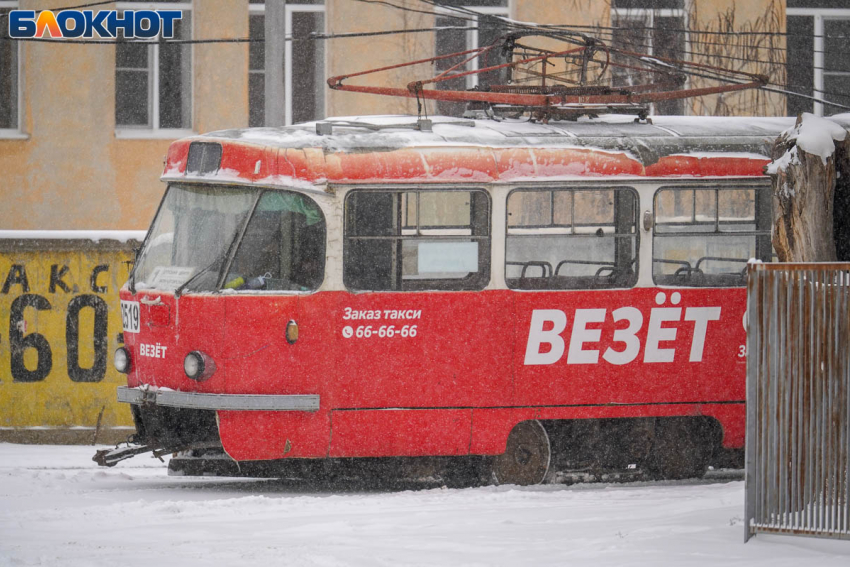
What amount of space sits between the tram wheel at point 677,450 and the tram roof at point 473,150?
6.49ft

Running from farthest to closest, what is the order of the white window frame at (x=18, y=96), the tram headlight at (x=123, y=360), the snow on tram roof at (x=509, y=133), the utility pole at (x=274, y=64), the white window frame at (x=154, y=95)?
the white window frame at (x=154, y=95) → the white window frame at (x=18, y=96) → the utility pole at (x=274, y=64) → the tram headlight at (x=123, y=360) → the snow on tram roof at (x=509, y=133)

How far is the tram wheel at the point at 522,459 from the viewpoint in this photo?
10.4 meters

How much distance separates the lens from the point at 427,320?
32.5 feet

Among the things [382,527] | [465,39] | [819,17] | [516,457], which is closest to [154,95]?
[465,39]

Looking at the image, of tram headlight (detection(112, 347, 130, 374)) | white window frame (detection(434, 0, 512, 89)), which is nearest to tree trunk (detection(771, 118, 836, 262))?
tram headlight (detection(112, 347, 130, 374))

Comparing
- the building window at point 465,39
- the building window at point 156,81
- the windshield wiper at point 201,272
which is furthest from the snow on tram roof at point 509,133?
the building window at point 156,81

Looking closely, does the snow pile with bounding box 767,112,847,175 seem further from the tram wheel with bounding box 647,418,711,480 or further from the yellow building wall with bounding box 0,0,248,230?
the yellow building wall with bounding box 0,0,248,230

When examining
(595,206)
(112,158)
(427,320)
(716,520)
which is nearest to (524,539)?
(716,520)

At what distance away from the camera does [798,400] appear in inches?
285

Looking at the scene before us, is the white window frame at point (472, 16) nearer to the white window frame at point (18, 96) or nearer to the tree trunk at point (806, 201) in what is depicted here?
the white window frame at point (18, 96)

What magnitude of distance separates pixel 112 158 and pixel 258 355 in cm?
1070

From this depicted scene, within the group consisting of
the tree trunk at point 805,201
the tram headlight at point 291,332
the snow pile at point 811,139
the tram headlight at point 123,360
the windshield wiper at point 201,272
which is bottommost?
the tram headlight at point 123,360

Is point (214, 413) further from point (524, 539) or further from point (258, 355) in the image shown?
point (524, 539)

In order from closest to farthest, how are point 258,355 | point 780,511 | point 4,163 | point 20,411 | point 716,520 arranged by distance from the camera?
point 780,511
point 716,520
point 258,355
point 20,411
point 4,163
